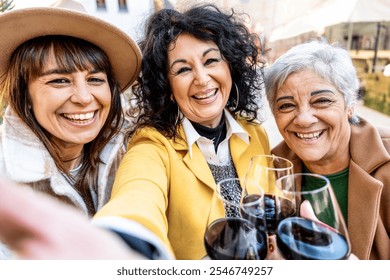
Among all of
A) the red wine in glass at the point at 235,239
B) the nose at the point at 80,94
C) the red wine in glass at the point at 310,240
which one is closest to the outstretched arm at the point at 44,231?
the red wine in glass at the point at 235,239

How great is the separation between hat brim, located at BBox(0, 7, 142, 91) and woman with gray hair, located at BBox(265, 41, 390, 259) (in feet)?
1.92

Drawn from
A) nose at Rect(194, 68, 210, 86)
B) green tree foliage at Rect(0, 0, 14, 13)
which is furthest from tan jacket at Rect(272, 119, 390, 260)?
green tree foliage at Rect(0, 0, 14, 13)

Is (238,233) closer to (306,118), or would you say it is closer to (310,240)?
(310,240)

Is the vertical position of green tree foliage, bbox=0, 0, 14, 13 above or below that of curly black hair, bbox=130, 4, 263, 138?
above

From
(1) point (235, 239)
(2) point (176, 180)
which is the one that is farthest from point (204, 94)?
(1) point (235, 239)

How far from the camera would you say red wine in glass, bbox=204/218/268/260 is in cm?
68

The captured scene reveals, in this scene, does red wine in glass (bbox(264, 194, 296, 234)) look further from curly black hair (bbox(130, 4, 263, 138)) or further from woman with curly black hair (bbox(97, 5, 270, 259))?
curly black hair (bbox(130, 4, 263, 138))

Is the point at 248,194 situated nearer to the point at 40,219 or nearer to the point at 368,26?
the point at 40,219

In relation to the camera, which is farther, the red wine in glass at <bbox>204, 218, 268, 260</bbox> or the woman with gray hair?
the woman with gray hair

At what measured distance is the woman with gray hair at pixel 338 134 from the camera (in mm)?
1097

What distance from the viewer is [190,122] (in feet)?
4.24

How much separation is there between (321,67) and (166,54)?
58cm

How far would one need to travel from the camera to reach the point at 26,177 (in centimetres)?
107

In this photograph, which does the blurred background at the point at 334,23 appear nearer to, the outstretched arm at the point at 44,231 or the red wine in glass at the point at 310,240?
the outstretched arm at the point at 44,231
